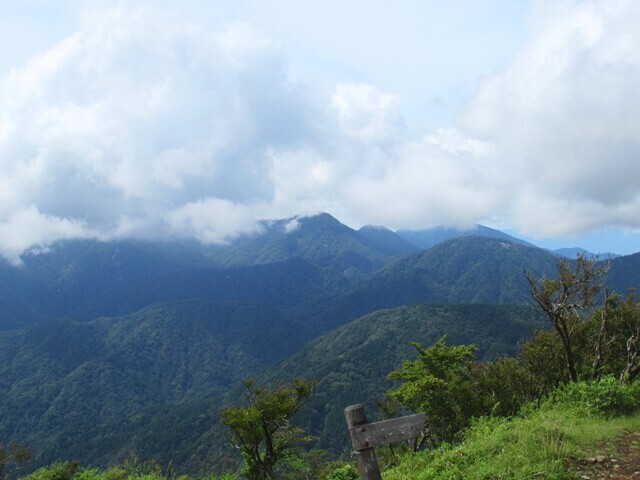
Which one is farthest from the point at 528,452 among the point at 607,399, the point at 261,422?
the point at 261,422

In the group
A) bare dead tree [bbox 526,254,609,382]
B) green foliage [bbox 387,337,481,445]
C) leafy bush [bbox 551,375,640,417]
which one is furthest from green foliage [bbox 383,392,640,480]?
green foliage [bbox 387,337,481,445]

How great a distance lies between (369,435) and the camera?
27.0 feet

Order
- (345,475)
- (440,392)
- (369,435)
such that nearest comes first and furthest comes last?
(369,435)
(345,475)
(440,392)

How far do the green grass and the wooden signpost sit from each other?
230 centimetres

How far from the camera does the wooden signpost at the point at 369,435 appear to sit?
8172mm

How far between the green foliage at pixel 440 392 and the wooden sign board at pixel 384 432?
66.1ft

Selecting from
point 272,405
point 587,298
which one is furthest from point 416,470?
point 272,405

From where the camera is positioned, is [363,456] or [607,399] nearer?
[363,456]

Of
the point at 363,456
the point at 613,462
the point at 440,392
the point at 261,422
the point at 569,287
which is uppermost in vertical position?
the point at 569,287

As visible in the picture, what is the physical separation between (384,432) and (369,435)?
31 cm

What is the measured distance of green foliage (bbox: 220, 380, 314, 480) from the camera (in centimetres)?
3259

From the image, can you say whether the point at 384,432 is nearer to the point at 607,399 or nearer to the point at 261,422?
the point at 607,399

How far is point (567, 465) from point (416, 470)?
3.47 m

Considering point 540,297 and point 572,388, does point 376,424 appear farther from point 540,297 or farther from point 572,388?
point 540,297
